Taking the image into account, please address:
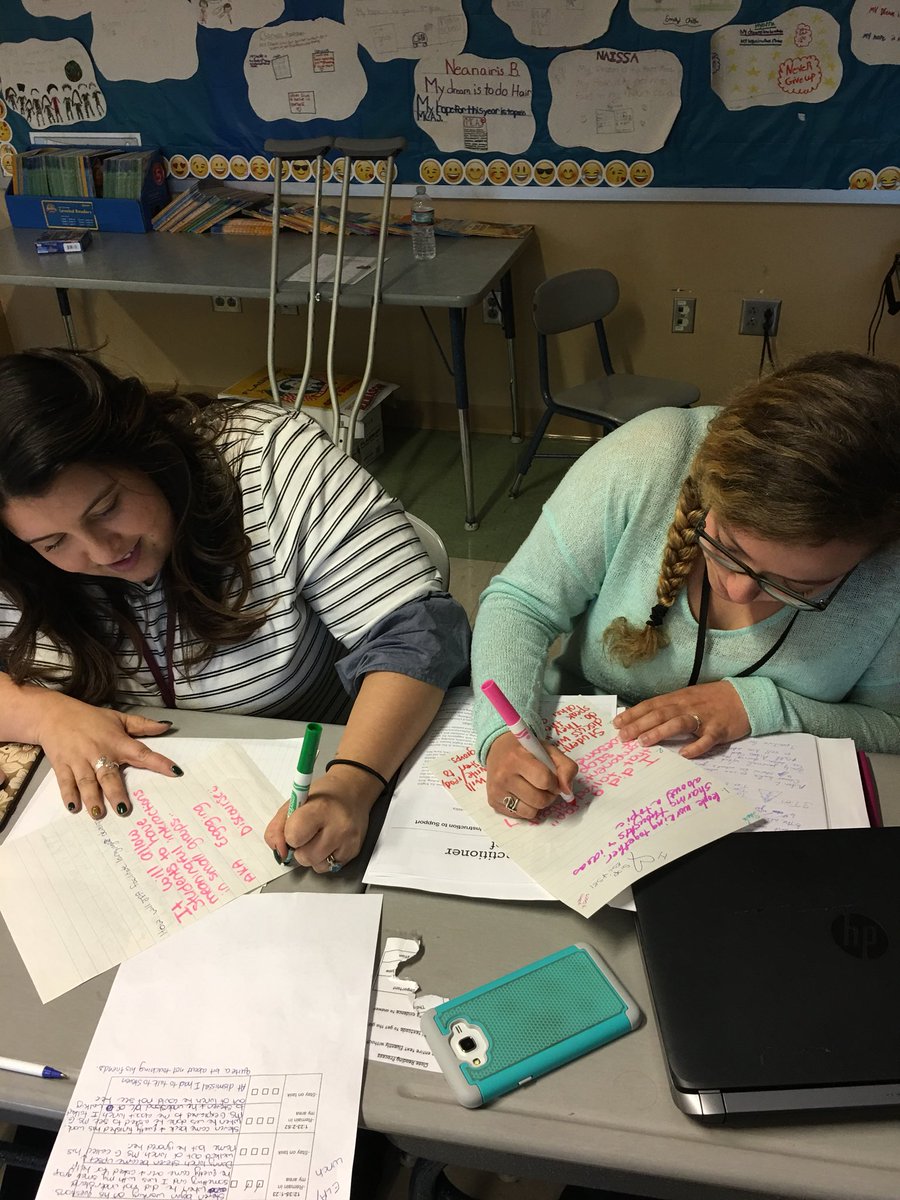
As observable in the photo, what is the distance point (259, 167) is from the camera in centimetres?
329

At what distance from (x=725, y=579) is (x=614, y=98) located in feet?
8.03

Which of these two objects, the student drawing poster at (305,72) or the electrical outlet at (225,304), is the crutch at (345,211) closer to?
the student drawing poster at (305,72)

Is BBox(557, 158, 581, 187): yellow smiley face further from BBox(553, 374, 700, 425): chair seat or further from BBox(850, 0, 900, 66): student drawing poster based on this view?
BBox(850, 0, 900, 66): student drawing poster

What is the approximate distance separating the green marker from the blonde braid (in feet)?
1.54

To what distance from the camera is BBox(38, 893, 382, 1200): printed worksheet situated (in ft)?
2.25

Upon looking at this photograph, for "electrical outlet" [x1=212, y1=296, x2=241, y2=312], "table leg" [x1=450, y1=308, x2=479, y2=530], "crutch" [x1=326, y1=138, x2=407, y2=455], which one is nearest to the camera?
"crutch" [x1=326, y1=138, x2=407, y2=455]

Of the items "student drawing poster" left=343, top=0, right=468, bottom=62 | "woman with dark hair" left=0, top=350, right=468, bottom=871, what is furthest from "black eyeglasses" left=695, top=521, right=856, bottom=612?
"student drawing poster" left=343, top=0, right=468, bottom=62

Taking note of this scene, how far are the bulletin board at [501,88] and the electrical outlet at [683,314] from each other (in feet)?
1.11

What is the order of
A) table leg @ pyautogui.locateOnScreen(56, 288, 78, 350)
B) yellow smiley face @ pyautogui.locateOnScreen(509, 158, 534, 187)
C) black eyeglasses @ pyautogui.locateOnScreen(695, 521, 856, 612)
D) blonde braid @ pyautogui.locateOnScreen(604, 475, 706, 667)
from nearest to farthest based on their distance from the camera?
black eyeglasses @ pyautogui.locateOnScreen(695, 521, 856, 612) → blonde braid @ pyautogui.locateOnScreen(604, 475, 706, 667) → yellow smiley face @ pyautogui.locateOnScreen(509, 158, 534, 187) → table leg @ pyautogui.locateOnScreen(56, 288, 78, 350)

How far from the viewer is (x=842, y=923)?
0.78m

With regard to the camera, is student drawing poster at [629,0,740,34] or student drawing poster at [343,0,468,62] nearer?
student drawing poster at [629,0,740,34]

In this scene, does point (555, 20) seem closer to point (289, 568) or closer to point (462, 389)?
point (462, 389)

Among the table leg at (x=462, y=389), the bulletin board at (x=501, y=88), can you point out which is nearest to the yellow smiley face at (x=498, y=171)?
the bulletin board at (x=501, y=88)

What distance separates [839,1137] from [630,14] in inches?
119
